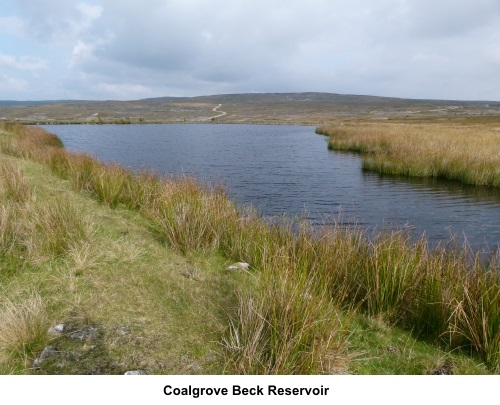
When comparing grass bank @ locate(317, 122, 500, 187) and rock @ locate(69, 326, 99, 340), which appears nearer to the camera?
rock @ locate(69, 326, 99, 340)

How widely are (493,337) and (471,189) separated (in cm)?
1484

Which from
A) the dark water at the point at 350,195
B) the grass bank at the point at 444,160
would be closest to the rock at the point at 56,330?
the dark water at the point at 350,195

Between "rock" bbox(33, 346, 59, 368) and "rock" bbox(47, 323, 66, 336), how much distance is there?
0.23 m

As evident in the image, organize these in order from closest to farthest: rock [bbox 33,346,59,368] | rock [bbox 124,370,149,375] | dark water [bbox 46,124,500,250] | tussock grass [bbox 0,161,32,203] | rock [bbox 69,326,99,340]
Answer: rock [bbox 124,370,149,375]
rock [bbox 33,346,59,368]
rock [bbox 69,326,99,340]
tussock grass [bbox 0,161,32,203]
dark water [bbox 46,124,500,250]

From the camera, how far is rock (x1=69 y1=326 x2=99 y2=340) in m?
3.87

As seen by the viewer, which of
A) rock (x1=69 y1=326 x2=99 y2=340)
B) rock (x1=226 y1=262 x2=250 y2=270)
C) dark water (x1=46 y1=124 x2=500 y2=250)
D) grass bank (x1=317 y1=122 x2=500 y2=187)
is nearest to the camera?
rock (x1=69 y1=326 x2=99 y2=340)

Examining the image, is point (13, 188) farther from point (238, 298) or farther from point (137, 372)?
point (137, 372)

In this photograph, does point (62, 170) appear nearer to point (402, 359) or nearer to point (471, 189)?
point (402, 359)

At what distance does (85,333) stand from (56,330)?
11.6 inches

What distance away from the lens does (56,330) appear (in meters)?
3.92

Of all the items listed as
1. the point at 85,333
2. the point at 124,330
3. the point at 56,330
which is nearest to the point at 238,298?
the point at 124,330

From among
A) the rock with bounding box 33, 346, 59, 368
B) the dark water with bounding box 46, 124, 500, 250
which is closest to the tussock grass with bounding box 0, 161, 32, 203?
the rock with bounding box 33, 346, 59, 368

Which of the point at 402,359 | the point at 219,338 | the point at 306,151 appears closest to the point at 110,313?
the point at 219,338

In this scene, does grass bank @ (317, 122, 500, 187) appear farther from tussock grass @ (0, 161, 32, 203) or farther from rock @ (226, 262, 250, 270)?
tussock grass @ (0, 161, 32, 203)
